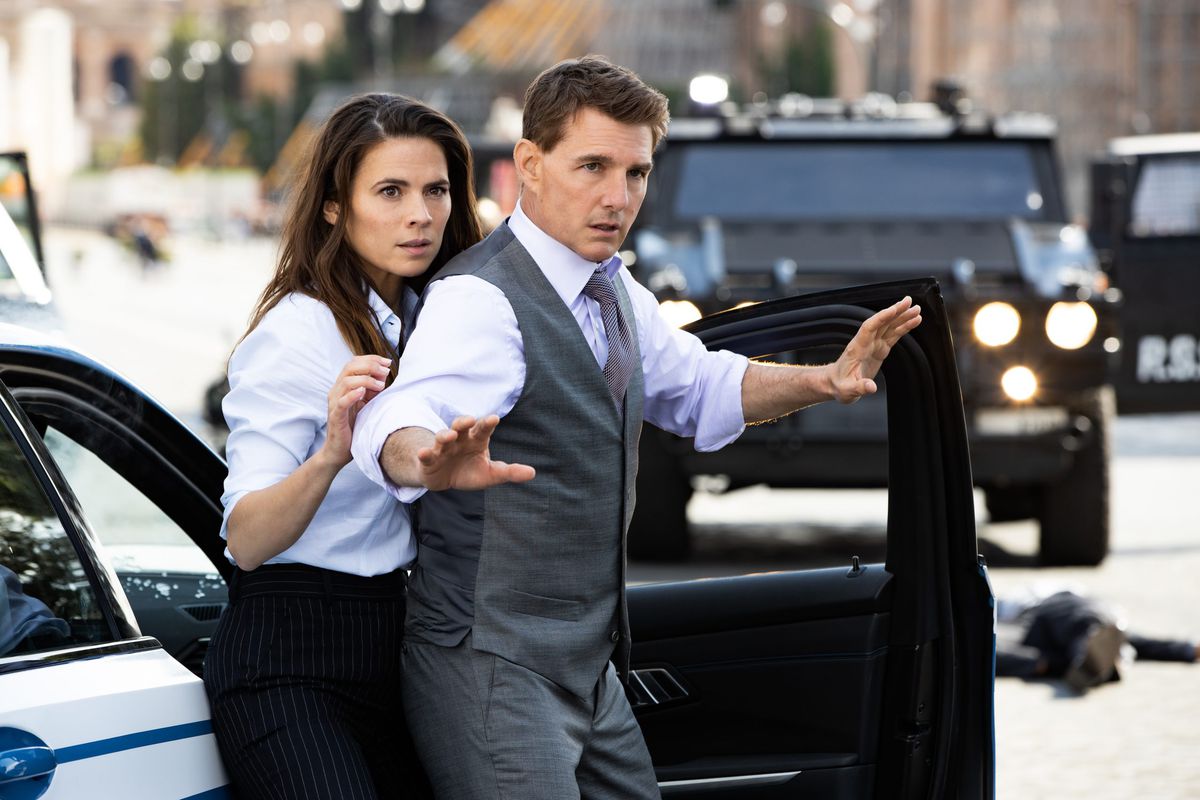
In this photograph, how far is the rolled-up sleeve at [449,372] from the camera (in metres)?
2.44

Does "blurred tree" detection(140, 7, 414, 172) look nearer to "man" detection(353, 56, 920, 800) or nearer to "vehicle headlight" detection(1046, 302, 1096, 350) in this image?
"vehicle headlight" detection(1046, 302, 1096, 350)

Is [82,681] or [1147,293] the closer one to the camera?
[82,681]

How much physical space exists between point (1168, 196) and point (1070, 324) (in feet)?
6.65

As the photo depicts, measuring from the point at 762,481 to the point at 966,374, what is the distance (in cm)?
103

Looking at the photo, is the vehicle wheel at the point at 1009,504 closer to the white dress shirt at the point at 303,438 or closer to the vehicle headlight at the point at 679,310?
the vehicle headlight at the point at 679,310

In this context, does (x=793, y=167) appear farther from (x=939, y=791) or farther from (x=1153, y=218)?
(x=939, y=791)

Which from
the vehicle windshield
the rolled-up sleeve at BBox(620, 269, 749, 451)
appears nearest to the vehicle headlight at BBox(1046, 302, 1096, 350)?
the vehicle windshield

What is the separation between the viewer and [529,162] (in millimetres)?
2764

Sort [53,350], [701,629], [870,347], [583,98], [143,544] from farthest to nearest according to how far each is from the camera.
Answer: [143,544] < [701,629] < [53,350] < [870,347] < [583,98]

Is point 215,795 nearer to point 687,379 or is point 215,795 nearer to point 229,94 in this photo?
point 687,379

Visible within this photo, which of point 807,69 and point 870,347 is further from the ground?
point 807,69

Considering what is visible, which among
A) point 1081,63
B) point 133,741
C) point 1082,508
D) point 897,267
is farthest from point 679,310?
point 1081,63

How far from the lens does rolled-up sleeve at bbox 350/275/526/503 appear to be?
2.44 m

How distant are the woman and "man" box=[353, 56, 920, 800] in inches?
2.4
